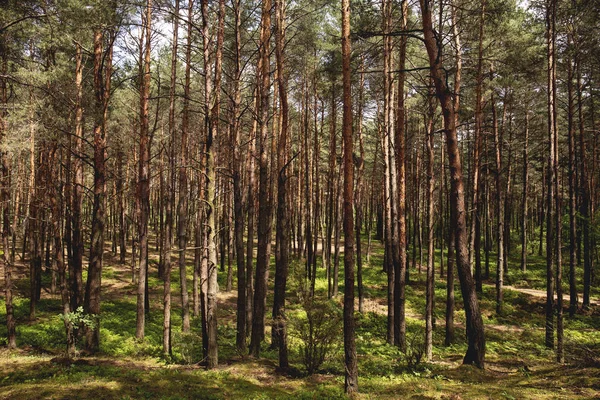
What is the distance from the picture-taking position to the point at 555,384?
7.98 m

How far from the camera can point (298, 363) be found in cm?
1106

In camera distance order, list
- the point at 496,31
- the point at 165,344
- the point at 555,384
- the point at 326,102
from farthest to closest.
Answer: the point at 326,102
the point at 496,31
the point at 165,344
the point at 555,384

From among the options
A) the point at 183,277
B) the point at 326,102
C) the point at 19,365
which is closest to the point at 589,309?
the point at 326,102

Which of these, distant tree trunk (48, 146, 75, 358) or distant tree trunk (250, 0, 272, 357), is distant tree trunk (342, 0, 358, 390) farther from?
distant tree trunk (48, 146, 75, 358)

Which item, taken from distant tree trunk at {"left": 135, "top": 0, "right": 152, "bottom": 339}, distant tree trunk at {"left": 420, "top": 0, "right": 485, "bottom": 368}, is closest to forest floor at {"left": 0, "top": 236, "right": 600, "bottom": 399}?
distant tree trunk at {"left": 420, "top": 0, "right": 485, "bottom": 368}

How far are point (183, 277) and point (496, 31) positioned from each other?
1771 centimetres

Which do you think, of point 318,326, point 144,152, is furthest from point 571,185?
point 144,152

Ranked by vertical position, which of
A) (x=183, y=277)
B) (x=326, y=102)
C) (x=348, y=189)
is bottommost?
(x=183, y=277)

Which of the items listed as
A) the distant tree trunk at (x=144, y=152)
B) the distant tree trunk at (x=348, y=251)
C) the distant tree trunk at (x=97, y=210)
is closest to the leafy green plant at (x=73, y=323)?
the distant tree trunk at (x=97, y=210)

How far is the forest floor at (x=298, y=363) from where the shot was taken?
7504 millimetres

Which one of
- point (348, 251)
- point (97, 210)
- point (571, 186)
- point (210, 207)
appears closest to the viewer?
point (348, 251)

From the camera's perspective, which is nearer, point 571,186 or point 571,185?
point 571,185

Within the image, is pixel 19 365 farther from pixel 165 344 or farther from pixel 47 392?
pixel 165 344

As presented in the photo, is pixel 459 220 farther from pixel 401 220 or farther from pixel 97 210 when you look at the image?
pixel 97 210
